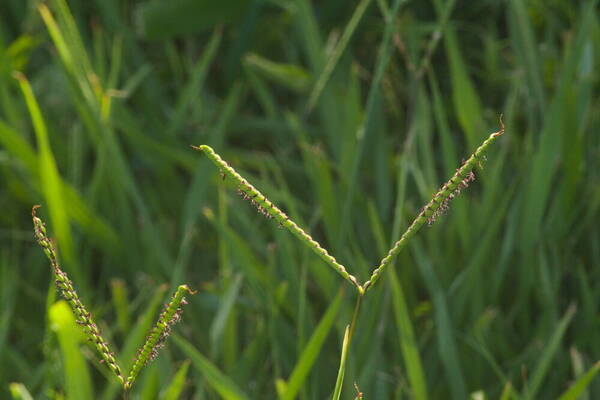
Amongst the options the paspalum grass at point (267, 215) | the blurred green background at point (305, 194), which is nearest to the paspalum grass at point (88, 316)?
the paspalum grass at point (267, 215)

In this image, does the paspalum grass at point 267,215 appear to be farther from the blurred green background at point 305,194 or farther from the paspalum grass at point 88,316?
the blurred green background at point 305,194

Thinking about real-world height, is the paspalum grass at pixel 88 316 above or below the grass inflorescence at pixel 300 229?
below

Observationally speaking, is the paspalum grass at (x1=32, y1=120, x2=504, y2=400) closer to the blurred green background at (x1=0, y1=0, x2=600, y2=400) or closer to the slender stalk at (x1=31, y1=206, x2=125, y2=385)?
the slender stalk at (x1=31, y1=206, x2=125, y2=385)

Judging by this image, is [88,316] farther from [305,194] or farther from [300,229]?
[305,194]

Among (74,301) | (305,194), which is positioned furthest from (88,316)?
(305,194)

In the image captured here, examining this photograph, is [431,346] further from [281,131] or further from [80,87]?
[80,87]

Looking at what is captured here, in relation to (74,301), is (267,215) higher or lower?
higher

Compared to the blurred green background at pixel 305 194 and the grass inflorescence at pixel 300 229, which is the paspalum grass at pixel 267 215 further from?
the blurred green background at pixel 305 194

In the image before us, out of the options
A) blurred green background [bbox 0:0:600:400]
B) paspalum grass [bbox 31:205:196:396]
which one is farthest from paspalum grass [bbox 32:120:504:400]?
blurred green background [bbox 0:0:600:400]

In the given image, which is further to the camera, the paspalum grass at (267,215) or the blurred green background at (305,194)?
the blurred green background at (305,194)
